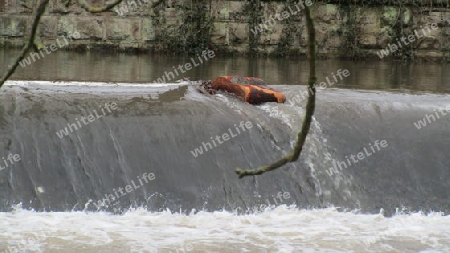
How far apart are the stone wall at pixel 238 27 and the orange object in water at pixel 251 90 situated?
566 cm

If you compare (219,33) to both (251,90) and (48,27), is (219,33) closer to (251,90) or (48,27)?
(48,27)

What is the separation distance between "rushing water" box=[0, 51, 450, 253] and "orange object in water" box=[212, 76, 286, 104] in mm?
86

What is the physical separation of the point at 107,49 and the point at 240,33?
2.24 metres

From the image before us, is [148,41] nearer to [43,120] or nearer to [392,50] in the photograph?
[392,50]

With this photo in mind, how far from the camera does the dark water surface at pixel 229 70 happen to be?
7277mm

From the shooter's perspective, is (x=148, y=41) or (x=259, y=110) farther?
(x=148, y=41)

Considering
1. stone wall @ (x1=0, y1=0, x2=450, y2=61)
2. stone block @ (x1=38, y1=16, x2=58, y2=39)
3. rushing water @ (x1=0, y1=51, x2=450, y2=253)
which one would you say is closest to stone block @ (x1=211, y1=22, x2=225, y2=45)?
stone wall @ (x1=0, y1=0, x2=450, y2=61)

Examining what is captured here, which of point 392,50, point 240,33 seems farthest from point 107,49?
point 392,50

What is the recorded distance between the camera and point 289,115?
5.34 metres

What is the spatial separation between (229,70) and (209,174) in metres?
4.44

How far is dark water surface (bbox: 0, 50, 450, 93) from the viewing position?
7.28m

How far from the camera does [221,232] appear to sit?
4016mm

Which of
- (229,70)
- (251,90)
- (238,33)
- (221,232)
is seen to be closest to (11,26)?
(238,33)

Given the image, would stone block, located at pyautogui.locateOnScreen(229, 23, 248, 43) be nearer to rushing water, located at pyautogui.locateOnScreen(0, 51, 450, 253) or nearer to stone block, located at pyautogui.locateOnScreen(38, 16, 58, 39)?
stone block, located at pyautogui.locateOnScreen(38, 16, 58, 39)
